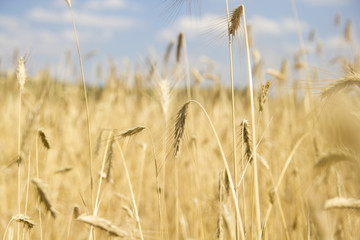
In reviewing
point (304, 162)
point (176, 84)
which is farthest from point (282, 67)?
point (176, 84)

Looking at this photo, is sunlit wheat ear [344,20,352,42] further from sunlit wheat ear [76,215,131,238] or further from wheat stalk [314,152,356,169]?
sunlit wheat ear [76,215,131,238]

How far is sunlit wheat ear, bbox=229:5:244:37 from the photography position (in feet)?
2.62

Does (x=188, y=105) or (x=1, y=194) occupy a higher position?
(x=188, y=105)

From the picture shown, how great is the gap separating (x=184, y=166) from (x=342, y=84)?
1.68 metres

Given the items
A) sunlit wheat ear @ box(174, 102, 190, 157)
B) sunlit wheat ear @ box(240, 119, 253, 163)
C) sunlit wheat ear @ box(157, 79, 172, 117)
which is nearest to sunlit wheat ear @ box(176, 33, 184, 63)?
sunlit wheat ear @ box(157, 79, 172, 117)

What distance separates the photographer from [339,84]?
31.9 inches

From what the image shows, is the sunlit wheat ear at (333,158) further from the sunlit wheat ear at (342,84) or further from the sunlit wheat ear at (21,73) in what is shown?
the sunlit wheat ear at (21,73)

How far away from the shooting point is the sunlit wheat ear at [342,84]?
0.78m

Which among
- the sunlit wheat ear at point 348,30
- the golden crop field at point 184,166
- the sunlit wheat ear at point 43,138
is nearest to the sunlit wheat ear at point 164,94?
the golden crop field at point 184,166

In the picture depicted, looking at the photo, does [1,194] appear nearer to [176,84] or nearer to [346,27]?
[176,84]

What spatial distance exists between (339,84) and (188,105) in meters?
0.43

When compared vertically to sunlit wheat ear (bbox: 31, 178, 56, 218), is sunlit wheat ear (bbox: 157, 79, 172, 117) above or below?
above

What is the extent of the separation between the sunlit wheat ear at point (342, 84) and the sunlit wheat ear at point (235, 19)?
→ 0.30 m

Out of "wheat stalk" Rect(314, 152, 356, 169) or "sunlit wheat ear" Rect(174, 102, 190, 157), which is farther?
"sunlit wheat ear" Rect(174, 102, 190, 157)
